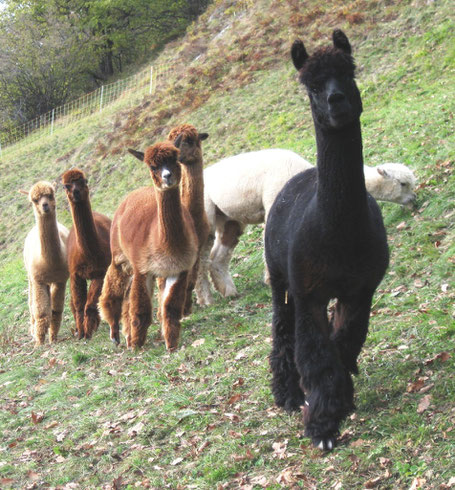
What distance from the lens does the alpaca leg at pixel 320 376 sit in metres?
4.22

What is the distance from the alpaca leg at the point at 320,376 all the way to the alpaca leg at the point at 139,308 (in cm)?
367

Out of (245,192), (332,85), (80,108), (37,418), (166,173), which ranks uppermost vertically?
(80,108)

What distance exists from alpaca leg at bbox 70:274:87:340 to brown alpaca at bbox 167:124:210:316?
2.11m

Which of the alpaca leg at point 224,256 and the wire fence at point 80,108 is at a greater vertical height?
the wire fence at point 80,108

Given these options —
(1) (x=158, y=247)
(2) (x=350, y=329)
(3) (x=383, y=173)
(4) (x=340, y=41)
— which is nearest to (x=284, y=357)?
(2) (x=350, y=329)

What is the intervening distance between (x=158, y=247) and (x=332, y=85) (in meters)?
4.07

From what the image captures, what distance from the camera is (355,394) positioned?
4.95 meters

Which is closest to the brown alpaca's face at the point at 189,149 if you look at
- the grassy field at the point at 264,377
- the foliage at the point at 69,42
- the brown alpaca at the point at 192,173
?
the brown alpaca at the point at 192,173

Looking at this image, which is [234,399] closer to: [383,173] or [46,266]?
[383,173]

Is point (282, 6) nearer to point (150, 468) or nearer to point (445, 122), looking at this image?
point (445, 122)

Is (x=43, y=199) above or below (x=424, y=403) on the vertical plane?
above

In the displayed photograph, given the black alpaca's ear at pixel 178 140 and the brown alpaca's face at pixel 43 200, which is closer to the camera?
the black alpaca's ear at pixel 178 140

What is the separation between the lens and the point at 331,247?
4.08 metres

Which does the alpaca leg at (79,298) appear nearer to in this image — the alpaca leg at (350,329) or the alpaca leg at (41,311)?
the alpaca leg at (41,311)
